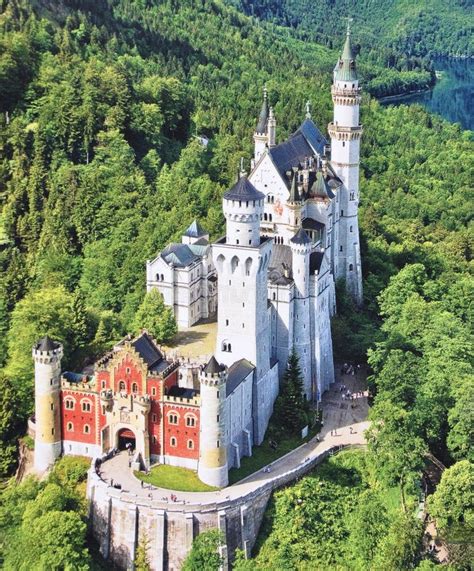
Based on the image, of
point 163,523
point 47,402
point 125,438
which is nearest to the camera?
point 163,523

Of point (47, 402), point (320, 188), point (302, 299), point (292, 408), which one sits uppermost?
point (320, 188)

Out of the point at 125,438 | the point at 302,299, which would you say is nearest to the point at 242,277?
the point at 302,299

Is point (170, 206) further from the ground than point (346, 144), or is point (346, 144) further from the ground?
point (346, 144)

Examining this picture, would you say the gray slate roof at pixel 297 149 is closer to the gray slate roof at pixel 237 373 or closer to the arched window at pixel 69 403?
the gray slate roof at pixel 237 373

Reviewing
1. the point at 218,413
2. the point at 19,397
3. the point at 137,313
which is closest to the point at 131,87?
the point at 137,313

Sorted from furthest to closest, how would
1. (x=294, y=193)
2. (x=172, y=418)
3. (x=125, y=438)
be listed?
(x=294, y=193), (x=125, y=438), (x=172, y=418)

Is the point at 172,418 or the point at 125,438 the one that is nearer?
the point at 172,418

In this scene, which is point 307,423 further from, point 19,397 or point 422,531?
point 19,397

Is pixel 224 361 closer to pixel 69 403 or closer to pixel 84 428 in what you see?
pixel 84 428

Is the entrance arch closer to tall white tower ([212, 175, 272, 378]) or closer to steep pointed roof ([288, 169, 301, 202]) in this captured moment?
tall white tower ([212, 175, 272, 378])
